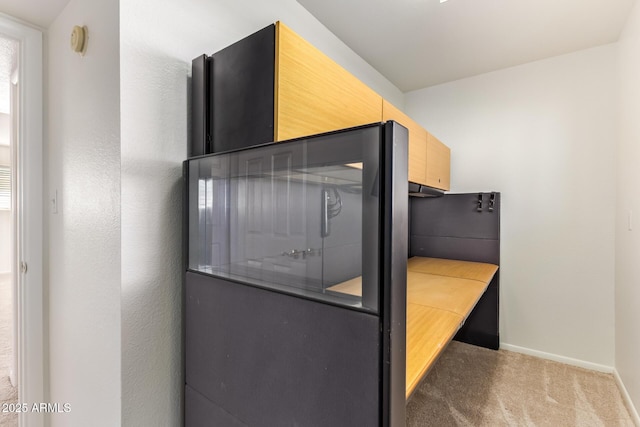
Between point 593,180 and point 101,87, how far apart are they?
3.28 meters

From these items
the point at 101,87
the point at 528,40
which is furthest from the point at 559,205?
the point at 101,87

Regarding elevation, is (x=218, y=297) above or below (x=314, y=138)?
below

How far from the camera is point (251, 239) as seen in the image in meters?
0.94

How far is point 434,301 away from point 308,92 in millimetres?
1252

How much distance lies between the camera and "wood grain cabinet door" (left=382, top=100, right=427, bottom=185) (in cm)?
192

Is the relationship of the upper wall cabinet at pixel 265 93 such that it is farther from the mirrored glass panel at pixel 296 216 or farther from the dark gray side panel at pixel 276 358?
the dark gray side panel at pixel 276 358

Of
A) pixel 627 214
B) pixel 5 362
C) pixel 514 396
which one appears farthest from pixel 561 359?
pixel 5 362

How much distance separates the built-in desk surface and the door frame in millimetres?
1717

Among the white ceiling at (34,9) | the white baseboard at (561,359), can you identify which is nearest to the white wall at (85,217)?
the white ceiling at (34,9)

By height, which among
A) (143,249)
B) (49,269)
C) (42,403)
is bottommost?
(42,403)

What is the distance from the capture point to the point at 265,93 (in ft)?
3.26

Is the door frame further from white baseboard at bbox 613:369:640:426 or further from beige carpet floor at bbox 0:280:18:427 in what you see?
white baseboard at bbox 613:369:640:426

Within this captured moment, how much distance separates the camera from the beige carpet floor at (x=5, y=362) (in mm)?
1746

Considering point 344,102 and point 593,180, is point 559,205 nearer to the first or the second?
point 593,180
